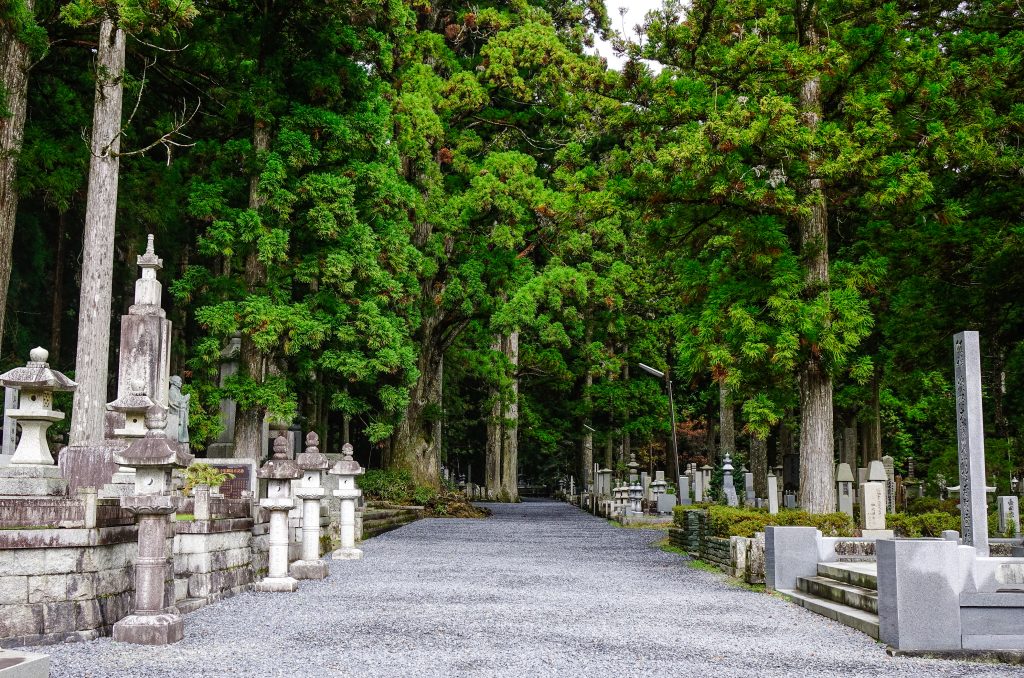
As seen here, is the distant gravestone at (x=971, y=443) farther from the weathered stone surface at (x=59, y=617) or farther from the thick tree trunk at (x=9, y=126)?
the thick tree trunk at (x=9, y=126)

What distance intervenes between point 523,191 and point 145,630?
20.0 metres

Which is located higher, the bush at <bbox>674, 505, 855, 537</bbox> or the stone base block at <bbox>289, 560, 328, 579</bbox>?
the bush at <bbox>674, 505, 855, 537</bbox>

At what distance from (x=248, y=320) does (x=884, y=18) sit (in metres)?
12.0

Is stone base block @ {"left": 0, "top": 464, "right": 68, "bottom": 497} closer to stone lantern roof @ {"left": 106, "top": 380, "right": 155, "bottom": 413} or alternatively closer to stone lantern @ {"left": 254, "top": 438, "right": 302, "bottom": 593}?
stone lantern roof @ {"left": 106, "top": 380, "right": 155, "bottom": 413}

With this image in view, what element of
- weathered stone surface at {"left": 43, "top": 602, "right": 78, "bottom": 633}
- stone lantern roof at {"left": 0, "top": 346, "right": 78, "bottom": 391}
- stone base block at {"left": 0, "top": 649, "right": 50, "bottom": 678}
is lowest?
weathered stone surface at {"left": 43, "top": 602, "right": 78, "bottom": 633}

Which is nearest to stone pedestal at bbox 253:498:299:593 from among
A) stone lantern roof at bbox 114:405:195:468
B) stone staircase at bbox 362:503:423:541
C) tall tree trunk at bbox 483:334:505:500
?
stone lantern roof at bbox 114:405:195:468

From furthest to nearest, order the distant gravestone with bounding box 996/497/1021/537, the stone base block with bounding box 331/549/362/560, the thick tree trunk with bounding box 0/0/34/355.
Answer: the distant gravestone with bounding box 996/497/1021/537 → the stone base block with bounding box 331/549/362/560 → the thick tree trunk with bounding box 0/0/34/355

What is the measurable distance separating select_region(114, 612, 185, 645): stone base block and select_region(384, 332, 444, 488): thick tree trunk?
62.9 ft

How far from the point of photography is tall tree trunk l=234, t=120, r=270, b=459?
60.7 ft

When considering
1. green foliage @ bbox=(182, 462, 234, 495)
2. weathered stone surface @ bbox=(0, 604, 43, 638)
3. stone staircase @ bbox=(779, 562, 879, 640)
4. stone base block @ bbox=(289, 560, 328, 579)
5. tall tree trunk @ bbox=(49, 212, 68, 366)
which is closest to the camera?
weathered stone surface @ bbox=(0, 604, 43, 638)

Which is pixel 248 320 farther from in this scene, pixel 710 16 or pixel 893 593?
pixel 893 593

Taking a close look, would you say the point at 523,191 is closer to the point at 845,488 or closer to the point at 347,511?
the point at 845,488

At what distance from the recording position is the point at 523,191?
26.1 m

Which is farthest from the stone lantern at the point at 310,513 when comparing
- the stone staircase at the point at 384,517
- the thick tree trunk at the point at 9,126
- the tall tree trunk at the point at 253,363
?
the stone staircase at the point at 384,517
